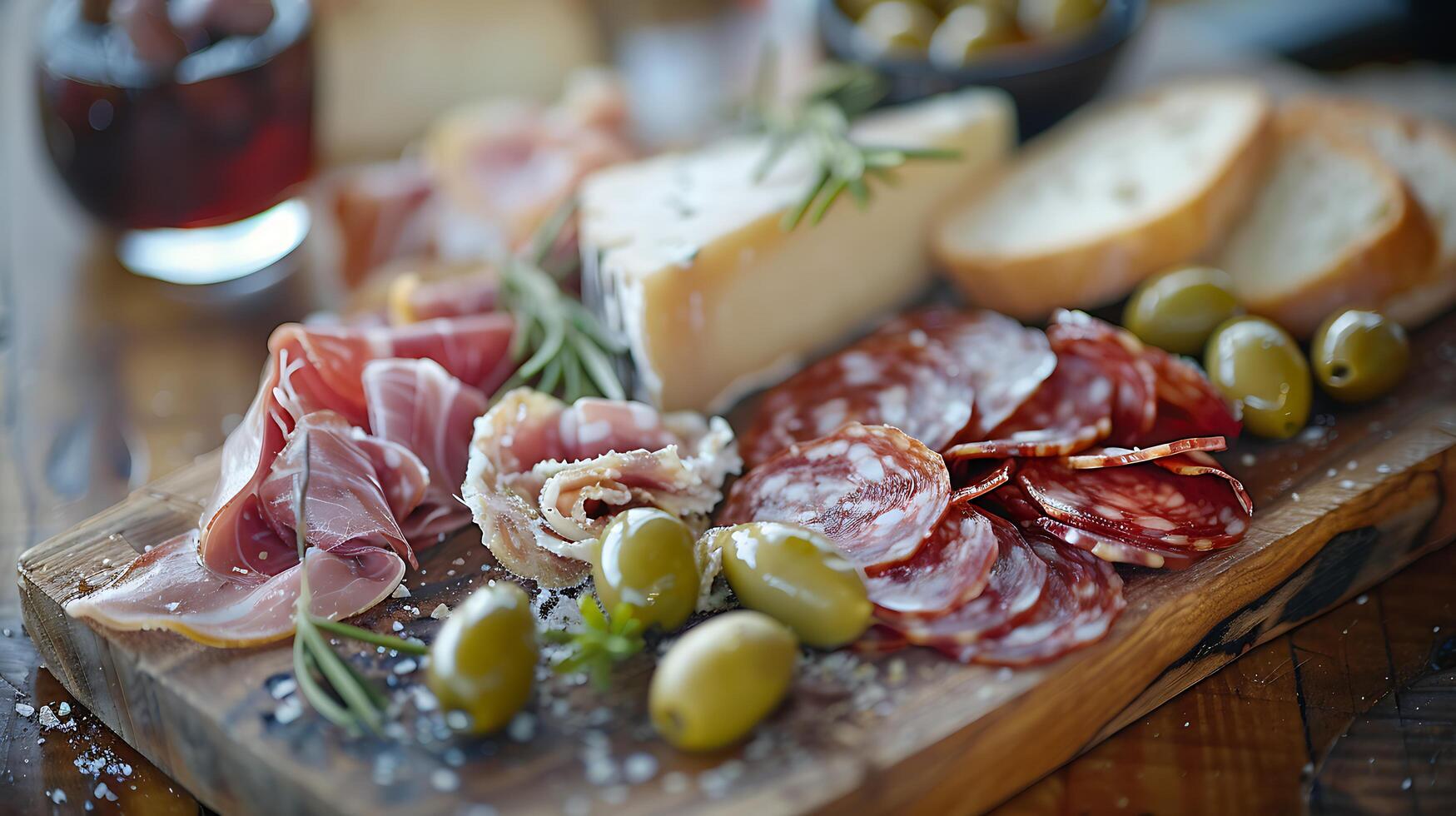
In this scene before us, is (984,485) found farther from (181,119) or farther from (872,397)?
(181,119)

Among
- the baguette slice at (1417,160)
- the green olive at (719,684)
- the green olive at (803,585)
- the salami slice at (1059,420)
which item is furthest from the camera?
the baguette slice at (1417,160)

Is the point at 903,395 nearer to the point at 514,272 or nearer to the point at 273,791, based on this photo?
the point at 514,272

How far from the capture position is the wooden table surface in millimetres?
1152

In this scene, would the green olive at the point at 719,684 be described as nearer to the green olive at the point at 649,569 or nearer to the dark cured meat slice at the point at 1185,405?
the green olive at the point at 649,569

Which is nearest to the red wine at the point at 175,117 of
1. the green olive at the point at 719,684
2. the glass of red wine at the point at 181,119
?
the glass of red wine at the point at 181,119

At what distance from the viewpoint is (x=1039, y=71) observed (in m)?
1.99

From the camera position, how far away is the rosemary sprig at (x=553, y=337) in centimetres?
153

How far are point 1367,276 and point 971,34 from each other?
2.49 feet

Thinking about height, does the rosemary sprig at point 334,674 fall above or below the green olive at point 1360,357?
below

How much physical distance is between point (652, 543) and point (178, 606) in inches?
19.3

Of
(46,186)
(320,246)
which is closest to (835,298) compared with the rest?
(320,246)

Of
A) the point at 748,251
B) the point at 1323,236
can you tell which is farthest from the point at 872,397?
the point at 1323,236

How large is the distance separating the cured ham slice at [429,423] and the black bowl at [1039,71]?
0.97 m

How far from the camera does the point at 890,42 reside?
2.09m
